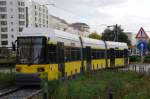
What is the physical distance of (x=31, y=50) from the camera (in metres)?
26.2

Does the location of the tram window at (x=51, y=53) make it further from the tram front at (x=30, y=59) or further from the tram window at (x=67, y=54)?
the tram window at (x=67, y=54)

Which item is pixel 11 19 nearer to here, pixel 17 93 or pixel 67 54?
pixel 67 54

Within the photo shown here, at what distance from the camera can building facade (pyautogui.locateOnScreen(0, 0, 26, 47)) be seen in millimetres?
178000

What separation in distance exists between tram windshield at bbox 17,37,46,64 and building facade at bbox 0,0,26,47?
152191 millimetres

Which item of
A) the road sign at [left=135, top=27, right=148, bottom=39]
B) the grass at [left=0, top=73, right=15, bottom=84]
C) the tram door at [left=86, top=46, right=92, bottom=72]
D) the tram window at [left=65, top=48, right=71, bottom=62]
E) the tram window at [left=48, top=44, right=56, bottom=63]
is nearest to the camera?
the road sign at [left=135, top=27, right=148, bottom=39]

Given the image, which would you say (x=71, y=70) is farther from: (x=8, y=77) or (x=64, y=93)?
(x=64, y=93)

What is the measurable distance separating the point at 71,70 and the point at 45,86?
19107 millimetres

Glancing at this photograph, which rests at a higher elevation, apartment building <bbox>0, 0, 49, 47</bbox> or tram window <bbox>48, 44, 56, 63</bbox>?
apartment building <bbox>0, 0, 49, 47</bbox>

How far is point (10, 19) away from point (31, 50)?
513ft

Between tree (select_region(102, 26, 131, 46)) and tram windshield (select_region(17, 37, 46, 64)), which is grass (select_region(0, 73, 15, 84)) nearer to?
tram windshield (select_region(17, 37, 46, 64))

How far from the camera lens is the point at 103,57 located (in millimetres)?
48250

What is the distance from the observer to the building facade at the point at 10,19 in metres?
178

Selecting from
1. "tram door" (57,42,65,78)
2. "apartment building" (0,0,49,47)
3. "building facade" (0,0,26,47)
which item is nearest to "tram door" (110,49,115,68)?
"tram door" (57,42,65,78)

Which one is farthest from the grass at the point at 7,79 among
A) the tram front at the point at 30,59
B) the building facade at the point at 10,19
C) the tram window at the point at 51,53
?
the building facade at the point at 10,19
